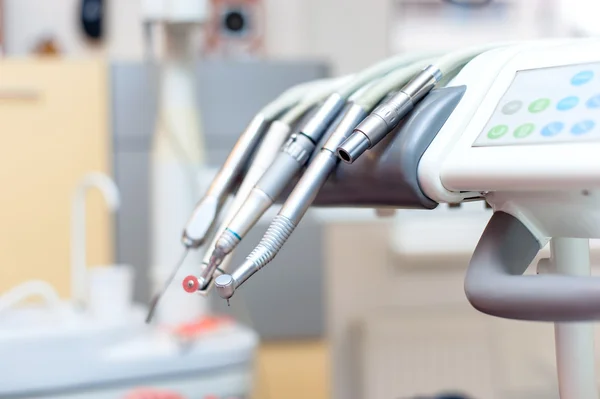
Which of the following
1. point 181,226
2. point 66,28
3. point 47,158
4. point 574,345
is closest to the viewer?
point 574,345

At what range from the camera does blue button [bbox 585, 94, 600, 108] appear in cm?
34

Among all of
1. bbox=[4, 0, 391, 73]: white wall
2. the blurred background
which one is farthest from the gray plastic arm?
bbox=[4, 0, 391, 73]: white wall

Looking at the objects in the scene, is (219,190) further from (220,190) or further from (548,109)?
(548,109)

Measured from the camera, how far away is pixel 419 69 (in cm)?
45

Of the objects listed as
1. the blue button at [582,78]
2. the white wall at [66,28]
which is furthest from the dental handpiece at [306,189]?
the white wall at [66,28]

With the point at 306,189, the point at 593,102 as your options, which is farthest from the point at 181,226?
the point at 593,102

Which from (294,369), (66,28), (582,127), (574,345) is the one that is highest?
(66,28)

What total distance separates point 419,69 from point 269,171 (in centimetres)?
11

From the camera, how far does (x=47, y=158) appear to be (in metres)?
1.96

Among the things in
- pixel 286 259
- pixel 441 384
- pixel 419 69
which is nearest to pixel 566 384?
pixel 419 69

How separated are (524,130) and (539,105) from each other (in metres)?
0.02

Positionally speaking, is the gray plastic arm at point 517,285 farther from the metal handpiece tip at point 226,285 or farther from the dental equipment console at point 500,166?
the metal handpiece tip at point 226,285

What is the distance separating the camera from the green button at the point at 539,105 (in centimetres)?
37

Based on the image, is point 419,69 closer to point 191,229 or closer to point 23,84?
point 191,229
